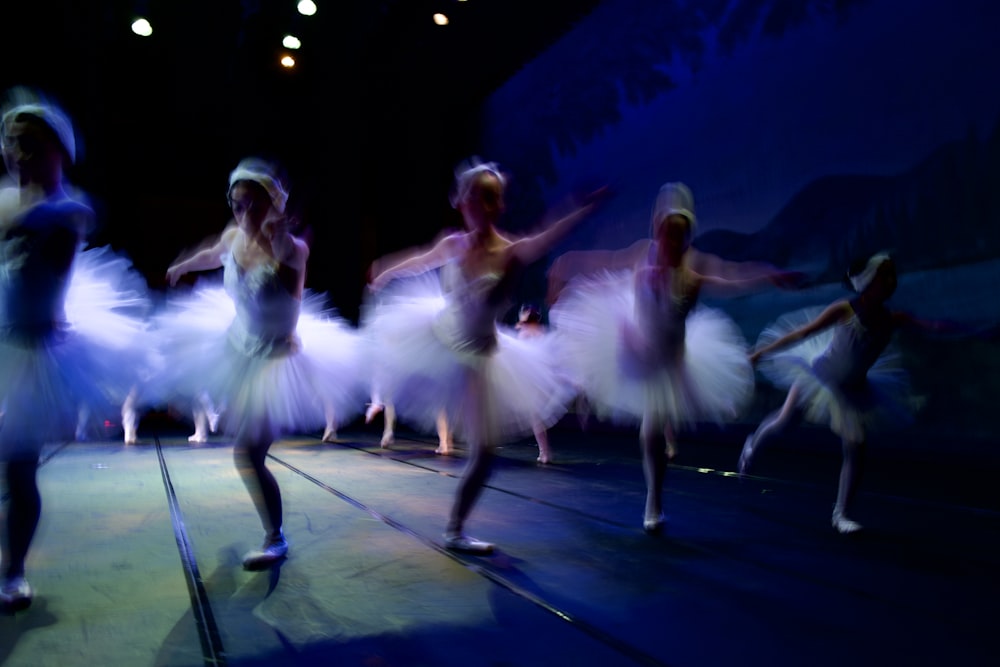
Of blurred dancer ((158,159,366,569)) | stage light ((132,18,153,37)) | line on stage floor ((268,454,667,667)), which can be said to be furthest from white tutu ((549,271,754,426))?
stage light ((132,18,153,37))

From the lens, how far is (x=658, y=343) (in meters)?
3.28

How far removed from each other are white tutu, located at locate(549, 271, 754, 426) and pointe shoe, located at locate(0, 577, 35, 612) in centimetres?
232

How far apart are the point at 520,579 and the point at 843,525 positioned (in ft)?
5.44

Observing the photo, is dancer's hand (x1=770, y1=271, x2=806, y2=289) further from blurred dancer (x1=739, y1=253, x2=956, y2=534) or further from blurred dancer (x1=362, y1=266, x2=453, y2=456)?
blurred dancer (x1=362, y1=266, x2=453, y2=456)

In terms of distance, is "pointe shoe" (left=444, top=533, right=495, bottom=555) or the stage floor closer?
the stage floor

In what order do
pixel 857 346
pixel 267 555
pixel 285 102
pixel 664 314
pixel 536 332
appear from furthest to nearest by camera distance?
pixel 285 102 → pixel 536 332 → pixel 857 346 → pixel 664 314 → pixel 267 555

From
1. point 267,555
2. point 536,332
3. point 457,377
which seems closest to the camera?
point 267,555

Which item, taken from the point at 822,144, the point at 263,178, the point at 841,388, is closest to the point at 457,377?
the point at 263,178

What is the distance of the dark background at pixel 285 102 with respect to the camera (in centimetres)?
942

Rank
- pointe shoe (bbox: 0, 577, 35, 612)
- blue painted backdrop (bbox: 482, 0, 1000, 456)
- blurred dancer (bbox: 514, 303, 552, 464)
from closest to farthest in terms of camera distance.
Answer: pointe shoe (bbox: 0, 577, 35, 612) → blue painted backdrop (bbox: 482, 0, 1000, 456) → blurred dancer (bbox: 514, 303, 552, 464)

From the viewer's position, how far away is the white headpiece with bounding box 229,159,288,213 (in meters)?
2.71

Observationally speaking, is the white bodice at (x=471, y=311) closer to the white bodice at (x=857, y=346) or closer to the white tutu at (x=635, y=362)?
the white tutu at (x=635, y=362)

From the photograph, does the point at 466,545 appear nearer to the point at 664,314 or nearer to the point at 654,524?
the point at 654,524

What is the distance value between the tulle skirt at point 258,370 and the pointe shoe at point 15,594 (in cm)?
78
